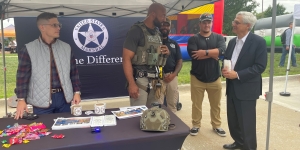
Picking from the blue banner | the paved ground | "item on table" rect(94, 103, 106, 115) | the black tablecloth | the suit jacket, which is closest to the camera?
the black tablecloth

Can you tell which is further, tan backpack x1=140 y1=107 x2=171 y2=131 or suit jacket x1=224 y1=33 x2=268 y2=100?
suit jacket x1=224 y1=33 x2=268 y2=100

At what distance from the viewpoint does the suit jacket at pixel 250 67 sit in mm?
2441

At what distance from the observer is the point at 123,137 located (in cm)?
157

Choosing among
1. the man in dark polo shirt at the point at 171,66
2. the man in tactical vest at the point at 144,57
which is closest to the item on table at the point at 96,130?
the man in tactical vest at the point at 144,57

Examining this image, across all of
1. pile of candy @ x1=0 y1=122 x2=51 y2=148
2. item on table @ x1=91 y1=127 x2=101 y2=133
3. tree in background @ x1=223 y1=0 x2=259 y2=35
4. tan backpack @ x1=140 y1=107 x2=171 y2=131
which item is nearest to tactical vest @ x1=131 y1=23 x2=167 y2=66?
tan backpack @ x1=140 y1=107 x2=171 y2=131

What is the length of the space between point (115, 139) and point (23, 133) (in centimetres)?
67

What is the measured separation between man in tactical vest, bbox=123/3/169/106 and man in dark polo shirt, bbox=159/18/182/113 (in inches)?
31.0

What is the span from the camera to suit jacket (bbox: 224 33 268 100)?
2.44 metres

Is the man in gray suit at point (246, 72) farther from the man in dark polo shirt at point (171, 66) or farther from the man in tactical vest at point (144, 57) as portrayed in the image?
the man in dark polo shirt at point (171, 66)

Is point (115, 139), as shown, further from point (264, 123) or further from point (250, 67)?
point (264, 123)

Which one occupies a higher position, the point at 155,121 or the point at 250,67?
the point at 250,67

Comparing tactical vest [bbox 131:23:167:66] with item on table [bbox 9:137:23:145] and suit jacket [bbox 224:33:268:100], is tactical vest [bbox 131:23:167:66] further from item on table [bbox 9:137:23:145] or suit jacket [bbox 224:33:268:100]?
item on table [bbox 9:137:23:145]

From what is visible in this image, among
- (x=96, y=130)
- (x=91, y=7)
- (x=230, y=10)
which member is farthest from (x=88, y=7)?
(x=230, y=10)

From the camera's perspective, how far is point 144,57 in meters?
2.60
